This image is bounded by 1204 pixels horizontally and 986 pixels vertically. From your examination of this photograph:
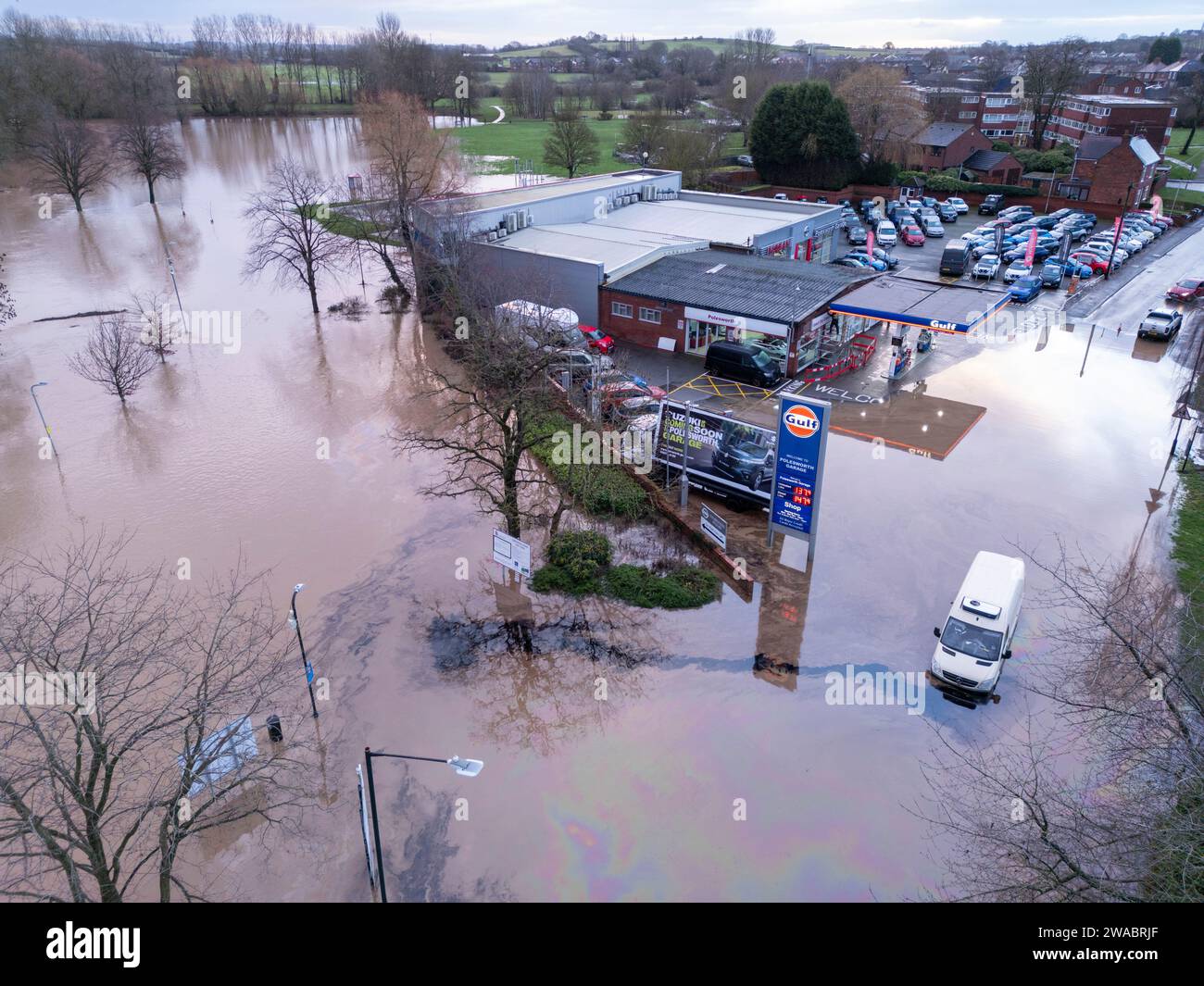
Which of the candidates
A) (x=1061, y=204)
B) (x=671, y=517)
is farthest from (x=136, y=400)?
(x=1061, y=204)

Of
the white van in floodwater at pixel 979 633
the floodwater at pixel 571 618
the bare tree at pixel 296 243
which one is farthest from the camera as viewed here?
the bare tree at pixel 296 243

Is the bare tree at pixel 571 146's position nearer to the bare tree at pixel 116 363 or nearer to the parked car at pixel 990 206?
the parked car at pixel 990 206

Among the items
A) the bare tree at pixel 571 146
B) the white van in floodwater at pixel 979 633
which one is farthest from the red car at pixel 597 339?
the bare tree at pixel 571 146

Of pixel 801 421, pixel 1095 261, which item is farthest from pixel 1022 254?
pixel 801 421

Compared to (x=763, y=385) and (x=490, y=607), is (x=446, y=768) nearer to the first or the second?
(x=490, y=607)

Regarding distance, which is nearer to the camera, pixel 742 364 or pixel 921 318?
pixel 921 318

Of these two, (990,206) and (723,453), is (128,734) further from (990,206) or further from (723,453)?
(990,206)
